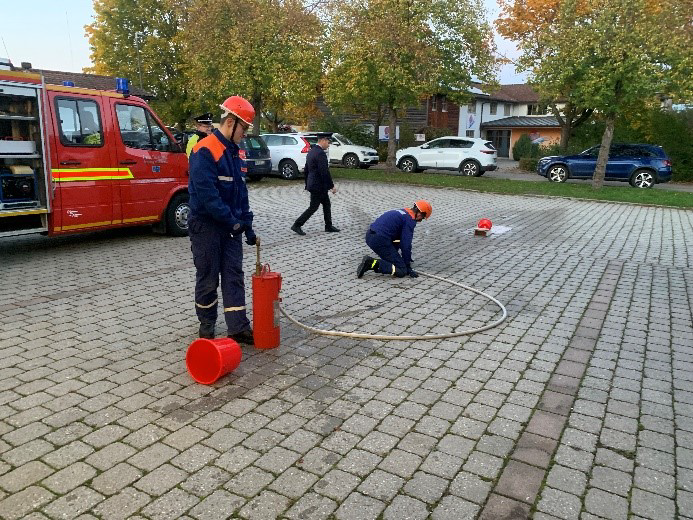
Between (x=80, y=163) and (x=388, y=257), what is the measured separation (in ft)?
15.6

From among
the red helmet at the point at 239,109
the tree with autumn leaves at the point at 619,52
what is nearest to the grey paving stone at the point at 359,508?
the red helmet at the point at 239,109

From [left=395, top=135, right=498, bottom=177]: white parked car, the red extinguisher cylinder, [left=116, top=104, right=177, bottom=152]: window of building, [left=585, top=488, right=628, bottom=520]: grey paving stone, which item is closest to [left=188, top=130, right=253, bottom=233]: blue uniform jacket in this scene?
the red extinguisher cylinder

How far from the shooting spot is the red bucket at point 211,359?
411 cm

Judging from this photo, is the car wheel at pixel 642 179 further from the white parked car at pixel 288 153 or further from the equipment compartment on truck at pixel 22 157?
the equipment compartment on truck at pixel 22 157

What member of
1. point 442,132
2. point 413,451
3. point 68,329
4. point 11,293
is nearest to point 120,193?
point 11,293

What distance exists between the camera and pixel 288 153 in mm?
21547

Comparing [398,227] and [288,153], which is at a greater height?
[288,153]

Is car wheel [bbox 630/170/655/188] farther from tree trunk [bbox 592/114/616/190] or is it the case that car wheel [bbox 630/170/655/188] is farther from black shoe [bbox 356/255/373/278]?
black shoe [bbox 356/255/373/278]

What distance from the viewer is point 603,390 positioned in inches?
171

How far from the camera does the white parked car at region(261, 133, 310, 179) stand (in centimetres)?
2145

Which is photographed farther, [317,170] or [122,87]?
[317,170]

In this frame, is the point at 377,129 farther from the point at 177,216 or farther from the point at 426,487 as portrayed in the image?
the point at 426,487

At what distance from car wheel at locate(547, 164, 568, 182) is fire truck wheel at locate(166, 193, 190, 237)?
59.2 ft

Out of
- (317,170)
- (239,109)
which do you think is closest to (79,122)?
(317,170)
